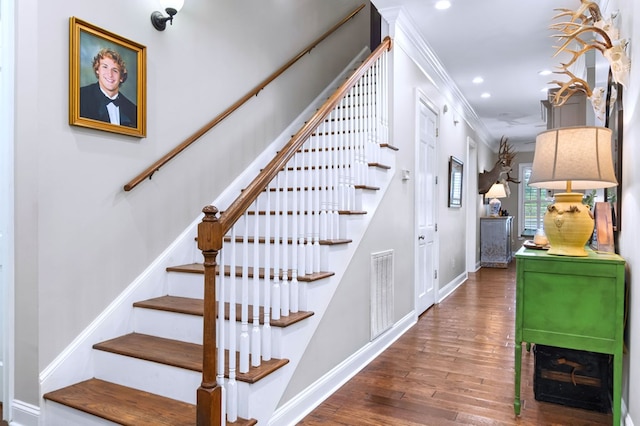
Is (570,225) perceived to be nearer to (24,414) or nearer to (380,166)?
(380,166)

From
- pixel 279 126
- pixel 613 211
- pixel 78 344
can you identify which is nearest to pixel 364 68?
pixel 279 126

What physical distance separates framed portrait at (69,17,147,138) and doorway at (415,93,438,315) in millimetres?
2776

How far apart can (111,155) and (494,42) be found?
3893 millimetres

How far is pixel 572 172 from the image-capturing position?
6.83 ft

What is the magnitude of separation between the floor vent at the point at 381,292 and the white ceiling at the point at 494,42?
6.67 ft

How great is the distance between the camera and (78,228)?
224 cm

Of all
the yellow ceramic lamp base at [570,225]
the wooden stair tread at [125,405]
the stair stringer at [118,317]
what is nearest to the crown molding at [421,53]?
the stair stringer at [118,317]

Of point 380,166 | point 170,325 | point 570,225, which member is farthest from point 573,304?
point 170,325

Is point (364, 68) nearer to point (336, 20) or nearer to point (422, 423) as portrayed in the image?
point (336, 20)

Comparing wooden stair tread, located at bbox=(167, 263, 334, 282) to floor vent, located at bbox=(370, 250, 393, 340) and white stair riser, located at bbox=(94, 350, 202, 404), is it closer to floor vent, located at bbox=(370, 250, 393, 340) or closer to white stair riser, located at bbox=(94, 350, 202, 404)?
white stair riser, located at bbox=(94, 350, 202, 404)

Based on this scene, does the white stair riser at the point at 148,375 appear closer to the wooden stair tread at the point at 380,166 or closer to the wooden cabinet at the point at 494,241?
the wooden stair tread at the point at 380,166

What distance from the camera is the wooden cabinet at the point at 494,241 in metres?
8.37

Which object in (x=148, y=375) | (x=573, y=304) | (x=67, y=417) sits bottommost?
(x=67, y=417)

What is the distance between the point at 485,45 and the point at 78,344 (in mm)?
4540
